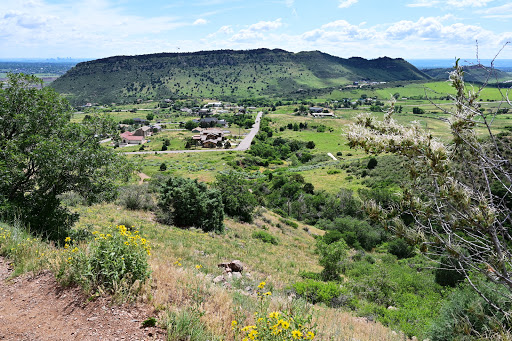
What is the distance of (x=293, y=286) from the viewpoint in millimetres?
10633

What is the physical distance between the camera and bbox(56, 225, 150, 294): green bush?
4977 millimetres

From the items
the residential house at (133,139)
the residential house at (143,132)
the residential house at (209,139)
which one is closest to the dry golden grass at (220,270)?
the residential house at (209,139)

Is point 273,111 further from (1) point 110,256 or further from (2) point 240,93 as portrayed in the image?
(1) point 110,256

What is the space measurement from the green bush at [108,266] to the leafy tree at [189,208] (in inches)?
522

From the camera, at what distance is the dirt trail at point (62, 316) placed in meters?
4.20

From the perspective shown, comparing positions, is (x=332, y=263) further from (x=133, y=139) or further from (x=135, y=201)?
(x=133, y=139)

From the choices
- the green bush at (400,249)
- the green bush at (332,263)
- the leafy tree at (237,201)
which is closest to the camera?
the green bush at (332,263)

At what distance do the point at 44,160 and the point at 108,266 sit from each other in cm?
527

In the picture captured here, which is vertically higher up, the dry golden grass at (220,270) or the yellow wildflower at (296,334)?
the yellow wildflower at (296,334)

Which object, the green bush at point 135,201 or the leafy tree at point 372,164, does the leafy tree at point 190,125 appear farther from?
the green bush at point 135,201

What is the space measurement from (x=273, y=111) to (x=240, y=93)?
6881cm

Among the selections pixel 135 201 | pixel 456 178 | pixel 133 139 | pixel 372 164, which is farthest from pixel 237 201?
pixel 133 139

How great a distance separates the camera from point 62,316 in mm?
4574

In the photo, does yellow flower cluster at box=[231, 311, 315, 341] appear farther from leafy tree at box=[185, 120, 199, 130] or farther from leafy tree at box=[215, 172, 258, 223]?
leafy tree at box=[185, 120, 199, 130]
